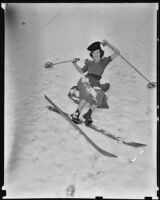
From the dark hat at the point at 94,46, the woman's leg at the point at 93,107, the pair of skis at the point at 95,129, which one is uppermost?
the dark hat at the point at 94,46

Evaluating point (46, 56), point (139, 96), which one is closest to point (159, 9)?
point (139, 96)

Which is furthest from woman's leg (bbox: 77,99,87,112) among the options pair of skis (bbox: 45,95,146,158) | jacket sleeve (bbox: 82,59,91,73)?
jacket sleeve (bbox: 82,59,91,73)

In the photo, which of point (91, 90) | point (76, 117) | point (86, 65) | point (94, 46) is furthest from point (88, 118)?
point (94, 46)

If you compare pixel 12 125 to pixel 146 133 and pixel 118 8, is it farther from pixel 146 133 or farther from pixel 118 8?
pixel 118 8

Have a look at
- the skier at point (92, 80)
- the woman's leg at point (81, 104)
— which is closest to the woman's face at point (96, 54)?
the skier at point (92, 80)

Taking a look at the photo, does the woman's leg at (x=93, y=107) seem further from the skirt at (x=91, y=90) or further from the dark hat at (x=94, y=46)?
the dark hat at (x=94, y=46)

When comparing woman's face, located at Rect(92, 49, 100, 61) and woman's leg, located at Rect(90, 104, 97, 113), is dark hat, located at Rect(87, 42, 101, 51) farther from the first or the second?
woman's leg, located at Rect(90, 104, 97, 113)
